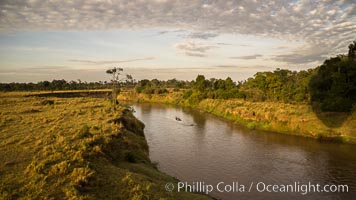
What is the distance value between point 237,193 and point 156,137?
19.1m

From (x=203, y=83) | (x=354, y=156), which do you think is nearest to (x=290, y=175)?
(x=354, y=156)

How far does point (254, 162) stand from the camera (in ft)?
86.6

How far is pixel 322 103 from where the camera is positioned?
4119 cm

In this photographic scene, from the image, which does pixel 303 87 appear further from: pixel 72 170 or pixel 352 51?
pixel 72 170

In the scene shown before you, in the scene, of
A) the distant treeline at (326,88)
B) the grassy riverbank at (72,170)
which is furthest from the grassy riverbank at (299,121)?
the grassy riverbank at (72,170)

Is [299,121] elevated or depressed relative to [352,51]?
depressed

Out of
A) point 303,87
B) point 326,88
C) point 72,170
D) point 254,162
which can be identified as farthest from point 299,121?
point 72,170

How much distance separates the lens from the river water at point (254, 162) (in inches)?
799

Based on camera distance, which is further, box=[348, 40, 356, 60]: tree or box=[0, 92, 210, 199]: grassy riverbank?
box=[348, 40, 356, 60]: tree

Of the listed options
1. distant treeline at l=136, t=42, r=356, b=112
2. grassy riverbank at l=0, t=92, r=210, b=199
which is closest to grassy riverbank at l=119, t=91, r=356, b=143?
distant treeline at l=136, t=42, r=356, b=112

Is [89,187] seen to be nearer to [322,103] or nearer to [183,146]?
[183,146]

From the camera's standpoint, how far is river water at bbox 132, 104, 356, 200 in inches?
799

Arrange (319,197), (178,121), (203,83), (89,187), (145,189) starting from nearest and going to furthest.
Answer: (89,187) → (145,189) → (319,197) → (178,121) → (203,83)

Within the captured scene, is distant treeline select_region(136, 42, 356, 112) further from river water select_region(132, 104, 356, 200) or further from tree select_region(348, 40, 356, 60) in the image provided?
river water select_region(132, 104, 356, 200)
